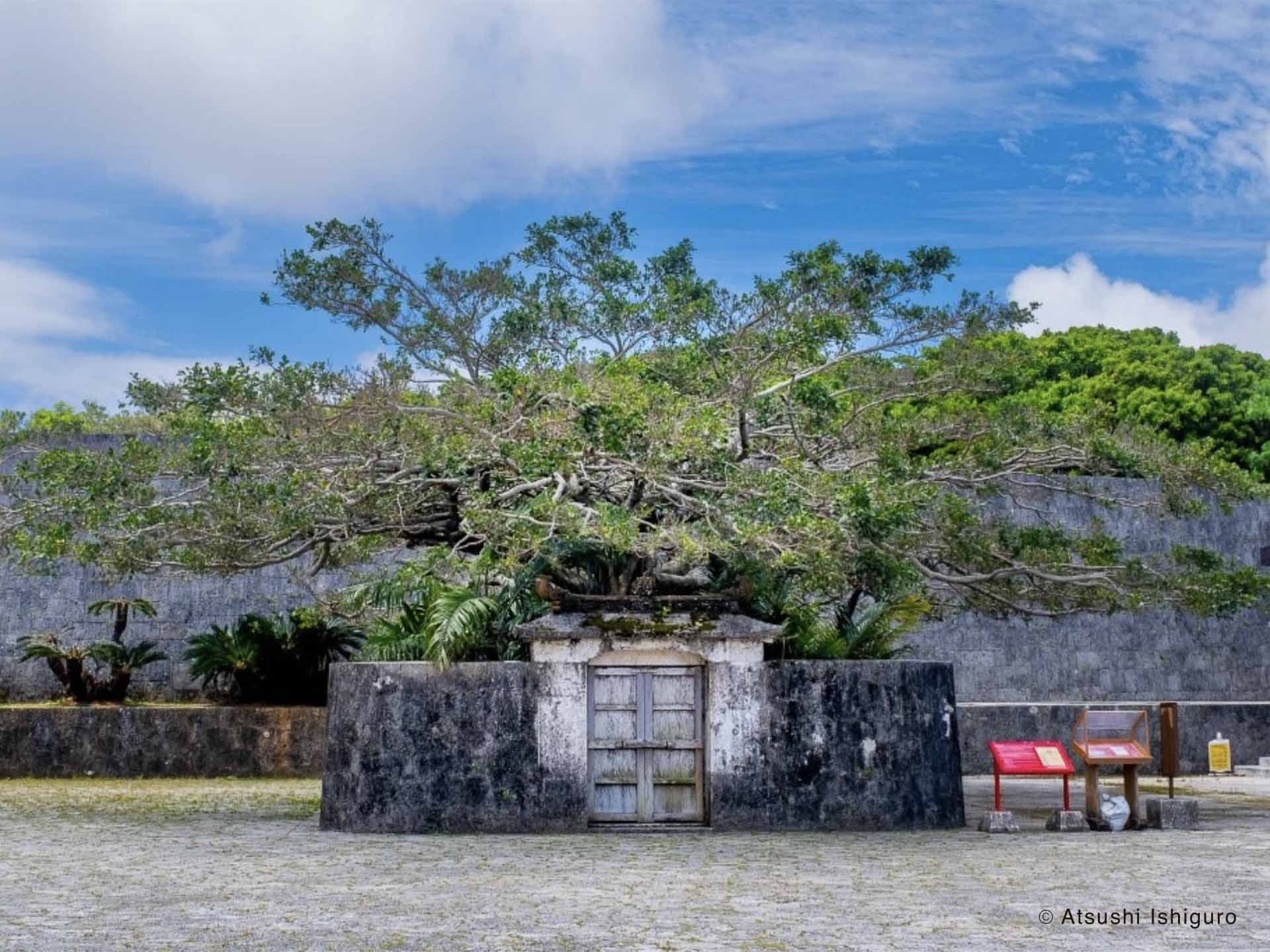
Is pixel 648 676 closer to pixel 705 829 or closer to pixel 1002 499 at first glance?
pixel 705 829

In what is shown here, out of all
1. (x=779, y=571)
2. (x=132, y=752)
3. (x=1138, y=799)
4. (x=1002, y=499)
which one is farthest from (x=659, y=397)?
(x=1002, y=499)

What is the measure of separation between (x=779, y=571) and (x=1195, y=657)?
13.3 m

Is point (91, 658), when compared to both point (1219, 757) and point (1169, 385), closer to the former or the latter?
point (1219, 757)

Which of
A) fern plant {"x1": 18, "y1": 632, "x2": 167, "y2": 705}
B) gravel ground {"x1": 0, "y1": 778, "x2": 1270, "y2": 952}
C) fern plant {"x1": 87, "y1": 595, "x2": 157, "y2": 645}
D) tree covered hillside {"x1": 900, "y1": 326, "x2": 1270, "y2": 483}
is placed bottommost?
gravel ground {"x1": 0, "y1": 778, "x2": 1270, "y2": 952}

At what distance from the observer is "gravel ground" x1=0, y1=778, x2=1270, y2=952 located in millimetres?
7383

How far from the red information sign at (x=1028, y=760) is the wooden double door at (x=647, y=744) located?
7.97ft

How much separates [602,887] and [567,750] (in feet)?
12.4

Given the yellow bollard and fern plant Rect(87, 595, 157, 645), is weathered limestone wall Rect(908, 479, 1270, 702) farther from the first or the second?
fern plant Rect(87, 595, 157, 645)

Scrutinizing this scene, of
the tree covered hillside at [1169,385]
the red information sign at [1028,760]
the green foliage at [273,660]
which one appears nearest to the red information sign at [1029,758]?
the red information sign at [1028,760]

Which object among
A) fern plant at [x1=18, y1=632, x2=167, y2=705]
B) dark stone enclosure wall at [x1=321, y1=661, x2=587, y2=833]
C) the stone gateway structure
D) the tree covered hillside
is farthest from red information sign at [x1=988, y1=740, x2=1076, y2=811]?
the tree covered hillside

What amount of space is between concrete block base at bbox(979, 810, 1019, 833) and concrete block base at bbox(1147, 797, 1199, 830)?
135 centimetres

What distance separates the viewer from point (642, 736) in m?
13.3

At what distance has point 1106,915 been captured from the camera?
316 inches

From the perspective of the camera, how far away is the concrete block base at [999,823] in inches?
508
